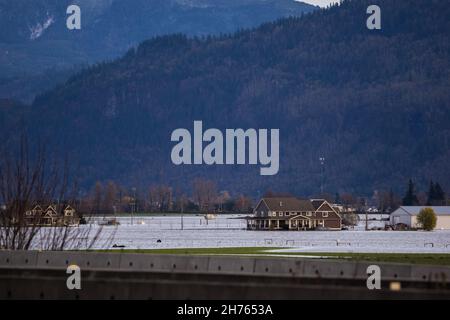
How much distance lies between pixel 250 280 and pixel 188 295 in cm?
193

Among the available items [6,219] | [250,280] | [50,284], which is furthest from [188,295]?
[6,219]

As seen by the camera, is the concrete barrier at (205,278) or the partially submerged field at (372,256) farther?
the partially submerged field at (372,256)

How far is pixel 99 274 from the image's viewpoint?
42094 millimetres

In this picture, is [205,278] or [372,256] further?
[372,256]

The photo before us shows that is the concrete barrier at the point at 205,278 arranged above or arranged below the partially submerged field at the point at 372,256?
above

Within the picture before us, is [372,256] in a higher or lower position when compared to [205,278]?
lower

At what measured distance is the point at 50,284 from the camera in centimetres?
4234

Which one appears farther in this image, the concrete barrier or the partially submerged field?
the partially submerged field

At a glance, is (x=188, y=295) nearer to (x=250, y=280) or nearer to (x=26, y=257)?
(x=250, y=280)
